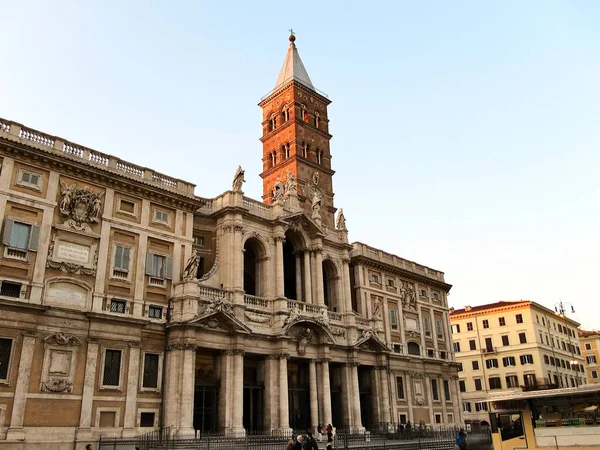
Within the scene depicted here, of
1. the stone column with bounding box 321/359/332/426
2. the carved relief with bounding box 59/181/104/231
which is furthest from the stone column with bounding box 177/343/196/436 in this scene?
the stone column with bounding box 321/359/332/426

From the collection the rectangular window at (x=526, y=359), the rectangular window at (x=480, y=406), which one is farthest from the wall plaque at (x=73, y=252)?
the rectangular window at (x=526, y=359)

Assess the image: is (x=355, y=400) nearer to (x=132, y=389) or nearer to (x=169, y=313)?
(x=169, y=313)

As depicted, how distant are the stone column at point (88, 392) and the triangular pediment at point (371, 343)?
19.3 m

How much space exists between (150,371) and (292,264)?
51.2ft

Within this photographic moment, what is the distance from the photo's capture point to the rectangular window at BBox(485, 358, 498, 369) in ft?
224

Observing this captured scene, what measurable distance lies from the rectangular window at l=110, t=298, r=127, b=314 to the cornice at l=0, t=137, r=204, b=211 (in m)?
6.40

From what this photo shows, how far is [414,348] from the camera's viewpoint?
4878 cm

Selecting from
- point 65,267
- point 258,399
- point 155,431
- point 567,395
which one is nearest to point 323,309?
point 258,399

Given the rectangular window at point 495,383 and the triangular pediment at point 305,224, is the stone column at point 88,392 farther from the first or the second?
the rectangular window at point 495,383

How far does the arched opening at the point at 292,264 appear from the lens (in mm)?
40625

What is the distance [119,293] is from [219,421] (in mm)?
9338

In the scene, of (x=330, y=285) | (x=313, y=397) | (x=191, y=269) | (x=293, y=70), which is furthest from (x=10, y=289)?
(x=293, y=70)

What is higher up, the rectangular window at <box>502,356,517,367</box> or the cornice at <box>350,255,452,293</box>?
the cornice at <box>350,255,452,293</box>

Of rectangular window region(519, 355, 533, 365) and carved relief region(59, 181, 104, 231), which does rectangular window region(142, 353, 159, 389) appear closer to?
carved relief region(59, 181, 104, 231)
